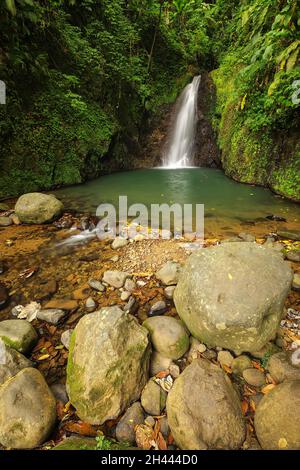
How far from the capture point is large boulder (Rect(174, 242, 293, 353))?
1.96 meters

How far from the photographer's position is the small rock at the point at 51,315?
2566 mm

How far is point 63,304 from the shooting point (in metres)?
2.84

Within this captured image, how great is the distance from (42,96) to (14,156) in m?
2.03

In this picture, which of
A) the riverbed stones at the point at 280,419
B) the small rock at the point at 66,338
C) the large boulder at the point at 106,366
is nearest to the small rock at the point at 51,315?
the small rock at the point at 66,338

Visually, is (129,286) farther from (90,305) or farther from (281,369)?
(281,369)

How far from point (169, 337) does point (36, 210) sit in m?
3.75

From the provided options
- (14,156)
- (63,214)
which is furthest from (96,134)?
(63,214)

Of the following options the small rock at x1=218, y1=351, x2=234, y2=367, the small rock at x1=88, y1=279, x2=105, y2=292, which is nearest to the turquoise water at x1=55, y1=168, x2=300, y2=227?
the small rock at x1=88, y1=279, x2=105, y2=292

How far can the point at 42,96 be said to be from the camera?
7.15 metres

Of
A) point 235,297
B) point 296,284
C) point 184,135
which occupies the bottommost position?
point 296,284

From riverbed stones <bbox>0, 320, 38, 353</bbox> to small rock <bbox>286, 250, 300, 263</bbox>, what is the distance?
3205 mm

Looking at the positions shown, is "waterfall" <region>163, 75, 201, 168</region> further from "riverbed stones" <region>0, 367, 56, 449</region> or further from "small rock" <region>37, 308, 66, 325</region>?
"riverbed stones" <region>0, 367, 56, 449</region>

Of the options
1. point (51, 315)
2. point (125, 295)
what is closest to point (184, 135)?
point (125, 295)

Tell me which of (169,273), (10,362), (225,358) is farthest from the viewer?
(169,273)
